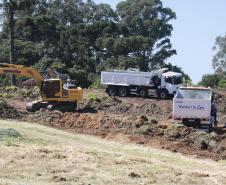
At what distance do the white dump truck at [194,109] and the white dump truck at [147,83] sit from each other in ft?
71.4

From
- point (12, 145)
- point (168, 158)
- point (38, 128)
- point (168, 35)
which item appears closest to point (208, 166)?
point (168, 158)

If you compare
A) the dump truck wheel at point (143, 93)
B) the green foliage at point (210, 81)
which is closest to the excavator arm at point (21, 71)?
the dump truck wheel at point (143, 93)

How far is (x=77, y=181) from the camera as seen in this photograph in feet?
44.2

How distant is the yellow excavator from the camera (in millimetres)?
37125

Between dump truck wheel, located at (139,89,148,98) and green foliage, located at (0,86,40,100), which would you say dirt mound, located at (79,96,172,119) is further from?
dump truck wheel, located at (139,89,148,98)

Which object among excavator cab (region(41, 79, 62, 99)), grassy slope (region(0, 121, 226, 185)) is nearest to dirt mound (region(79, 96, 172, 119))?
excavator cab (region(41, 79, 62, 99))

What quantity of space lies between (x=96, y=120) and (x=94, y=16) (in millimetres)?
65218

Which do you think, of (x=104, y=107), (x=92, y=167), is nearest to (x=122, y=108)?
(x=104, y=107)

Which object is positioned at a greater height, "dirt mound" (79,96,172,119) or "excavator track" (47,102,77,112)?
"excavator track" (47,102,77,112)

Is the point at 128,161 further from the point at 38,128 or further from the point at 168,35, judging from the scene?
the point at 168,35

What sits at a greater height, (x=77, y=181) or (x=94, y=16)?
(x=94, y=16)

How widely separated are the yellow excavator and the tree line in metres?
34.0

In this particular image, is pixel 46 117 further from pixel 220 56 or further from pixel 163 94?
pixel 220 56

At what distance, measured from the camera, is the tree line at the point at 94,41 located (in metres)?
76.5
